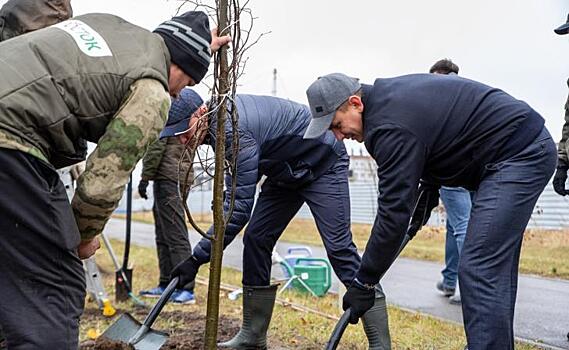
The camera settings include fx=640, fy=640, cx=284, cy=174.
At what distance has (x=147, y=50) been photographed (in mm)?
2564

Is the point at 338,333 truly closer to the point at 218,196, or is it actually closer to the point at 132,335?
the point at 218,196

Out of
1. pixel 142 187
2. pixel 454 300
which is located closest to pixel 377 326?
pixel 454 300

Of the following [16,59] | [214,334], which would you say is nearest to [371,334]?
[214,334]

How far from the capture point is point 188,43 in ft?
8.80

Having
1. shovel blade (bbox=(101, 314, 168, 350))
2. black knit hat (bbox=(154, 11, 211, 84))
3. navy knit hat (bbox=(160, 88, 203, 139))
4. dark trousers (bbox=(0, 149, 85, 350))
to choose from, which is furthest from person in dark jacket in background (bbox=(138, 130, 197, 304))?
dark trousers (bbox=(0, 149, 85, 350))

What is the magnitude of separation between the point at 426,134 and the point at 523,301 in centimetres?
497

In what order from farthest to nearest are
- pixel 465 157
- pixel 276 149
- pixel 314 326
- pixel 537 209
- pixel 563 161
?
pixel 537 209 → pixel 314 326 → pixel 563 161 → pixel 276 149 → pixel 465 157

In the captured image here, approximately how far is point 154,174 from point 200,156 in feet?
10.4

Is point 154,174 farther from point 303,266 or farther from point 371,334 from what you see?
point 371,334

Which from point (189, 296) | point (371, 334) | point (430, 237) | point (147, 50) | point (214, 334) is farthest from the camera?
point (430, 237)

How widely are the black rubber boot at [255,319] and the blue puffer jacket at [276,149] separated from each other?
25.9 inches

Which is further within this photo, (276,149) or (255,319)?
(255,319)

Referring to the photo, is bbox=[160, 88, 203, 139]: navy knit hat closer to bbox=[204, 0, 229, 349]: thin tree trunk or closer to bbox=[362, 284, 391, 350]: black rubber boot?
bbox=[204, 0, 229, 349]: thin tree trunk

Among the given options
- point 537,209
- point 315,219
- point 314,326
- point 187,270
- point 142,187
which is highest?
point 315,219
